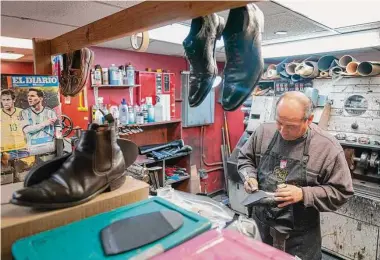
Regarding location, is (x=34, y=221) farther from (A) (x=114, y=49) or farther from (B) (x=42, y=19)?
(A) (x=114, y=49)

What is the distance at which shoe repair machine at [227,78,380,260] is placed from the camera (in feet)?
9.56

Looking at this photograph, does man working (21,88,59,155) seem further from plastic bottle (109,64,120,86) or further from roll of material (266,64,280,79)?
roll of material (266,64,280,79)

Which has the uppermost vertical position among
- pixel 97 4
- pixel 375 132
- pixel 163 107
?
pixel 97 4

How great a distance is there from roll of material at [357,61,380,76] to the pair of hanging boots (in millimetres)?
2820

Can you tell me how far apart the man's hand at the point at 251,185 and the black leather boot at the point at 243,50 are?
1241 mm

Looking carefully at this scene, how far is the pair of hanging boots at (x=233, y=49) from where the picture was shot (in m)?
0.79

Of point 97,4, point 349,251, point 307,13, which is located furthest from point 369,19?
point 349,251

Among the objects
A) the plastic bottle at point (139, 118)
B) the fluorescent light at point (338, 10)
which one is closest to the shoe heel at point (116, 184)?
the fluorescent light at point (338, 10)

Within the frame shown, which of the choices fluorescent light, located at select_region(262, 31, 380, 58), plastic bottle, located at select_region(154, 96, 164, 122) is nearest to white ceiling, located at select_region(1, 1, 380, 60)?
fluorescent light, located at select_region(262, 31, 380, 58)

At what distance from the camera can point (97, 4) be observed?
5.69 ft

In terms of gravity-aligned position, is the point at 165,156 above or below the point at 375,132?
below

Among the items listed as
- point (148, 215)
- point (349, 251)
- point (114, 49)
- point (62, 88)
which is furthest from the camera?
point (114, 49)

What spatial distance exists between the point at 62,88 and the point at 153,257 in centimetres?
135

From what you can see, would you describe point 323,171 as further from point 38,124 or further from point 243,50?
point 38,124
